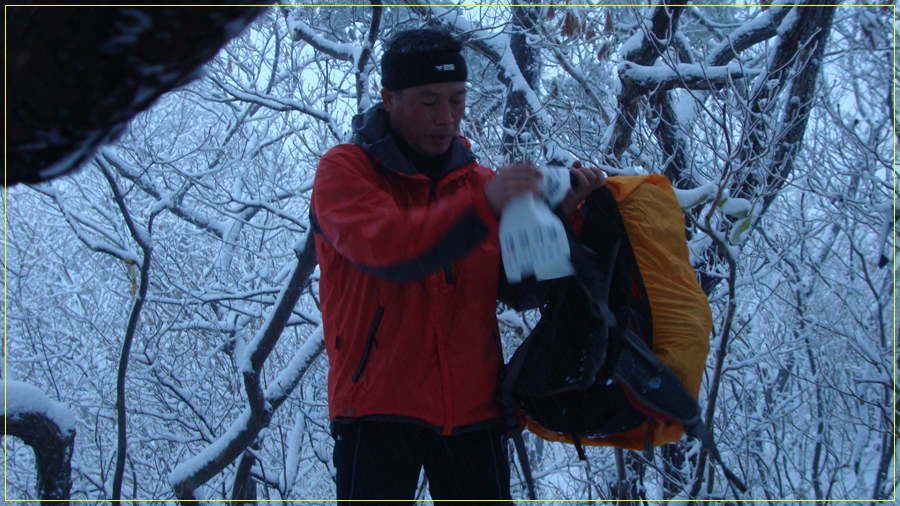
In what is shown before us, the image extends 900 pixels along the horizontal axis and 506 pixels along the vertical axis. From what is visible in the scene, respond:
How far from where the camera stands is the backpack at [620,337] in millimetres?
1569

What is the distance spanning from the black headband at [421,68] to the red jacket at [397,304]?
134mm

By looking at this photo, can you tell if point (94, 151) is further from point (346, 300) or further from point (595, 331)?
point (595, 331)

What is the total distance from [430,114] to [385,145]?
161mm

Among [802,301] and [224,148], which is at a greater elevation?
[224,148]

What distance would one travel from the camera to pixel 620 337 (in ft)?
5.27

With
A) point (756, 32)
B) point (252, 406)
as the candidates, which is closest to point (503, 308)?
point (252, 406)

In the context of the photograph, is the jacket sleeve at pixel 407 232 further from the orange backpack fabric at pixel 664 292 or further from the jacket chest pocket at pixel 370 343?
the orange backpack fabric at pixel 664 292

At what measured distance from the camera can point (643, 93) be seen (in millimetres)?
4082

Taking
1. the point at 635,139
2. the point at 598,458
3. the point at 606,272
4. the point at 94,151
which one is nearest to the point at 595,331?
the point at 606,272

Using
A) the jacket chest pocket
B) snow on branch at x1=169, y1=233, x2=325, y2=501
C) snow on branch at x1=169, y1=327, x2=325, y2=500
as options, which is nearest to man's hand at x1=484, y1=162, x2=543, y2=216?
the jacket chest pocket

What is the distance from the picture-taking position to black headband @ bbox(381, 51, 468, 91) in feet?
5.55

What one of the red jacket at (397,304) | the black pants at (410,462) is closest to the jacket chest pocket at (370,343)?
the red jacket at (397,304)

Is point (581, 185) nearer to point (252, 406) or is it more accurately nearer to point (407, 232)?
point (407, 232)

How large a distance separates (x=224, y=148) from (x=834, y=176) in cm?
591
